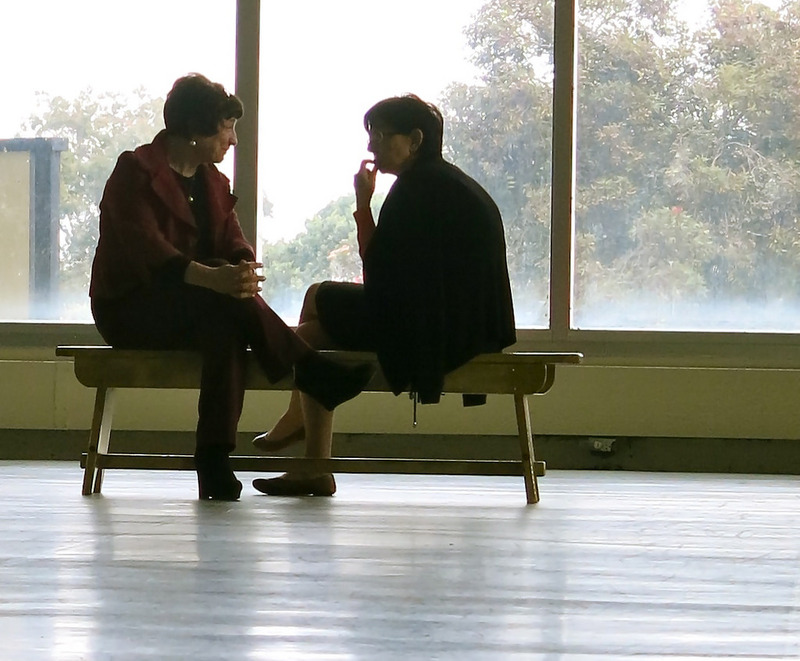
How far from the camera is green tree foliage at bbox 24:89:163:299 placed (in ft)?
15.3

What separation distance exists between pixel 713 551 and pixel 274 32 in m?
2.90

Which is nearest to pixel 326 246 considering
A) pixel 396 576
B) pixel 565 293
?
pixel 565 293

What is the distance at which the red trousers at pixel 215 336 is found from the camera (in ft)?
10.2

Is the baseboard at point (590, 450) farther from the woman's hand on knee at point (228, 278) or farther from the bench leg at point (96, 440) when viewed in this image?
the woman's hand on knee at point (228, 278)

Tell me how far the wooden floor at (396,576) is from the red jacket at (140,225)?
589 millimetres

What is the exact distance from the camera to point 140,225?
10.4 feet

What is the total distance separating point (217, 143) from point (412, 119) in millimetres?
556

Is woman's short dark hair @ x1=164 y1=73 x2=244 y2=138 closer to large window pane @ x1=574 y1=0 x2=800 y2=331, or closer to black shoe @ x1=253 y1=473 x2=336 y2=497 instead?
black shoe @ x1=253 y1=473 x2=336 y2=497

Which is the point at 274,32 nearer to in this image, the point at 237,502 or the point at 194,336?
the point at 194,336

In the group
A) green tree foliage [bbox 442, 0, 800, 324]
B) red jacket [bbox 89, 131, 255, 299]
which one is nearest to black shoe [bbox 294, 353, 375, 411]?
red jacket [bbox 89, 131, 255, 299]

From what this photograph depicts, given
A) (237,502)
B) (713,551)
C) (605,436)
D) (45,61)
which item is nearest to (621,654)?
(713,551)

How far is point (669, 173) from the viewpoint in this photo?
4461 millimetres

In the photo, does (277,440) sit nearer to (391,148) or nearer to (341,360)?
(341,360)

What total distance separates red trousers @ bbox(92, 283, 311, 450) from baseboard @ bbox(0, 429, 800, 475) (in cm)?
126
